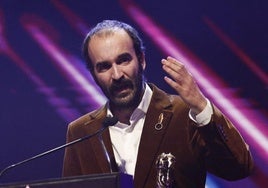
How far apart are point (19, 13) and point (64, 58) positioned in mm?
328

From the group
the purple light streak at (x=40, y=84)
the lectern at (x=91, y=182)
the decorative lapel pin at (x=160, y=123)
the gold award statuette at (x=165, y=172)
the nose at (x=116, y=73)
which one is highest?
the purple light streak at (x=40, y=84)

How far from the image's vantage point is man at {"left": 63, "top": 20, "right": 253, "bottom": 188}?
5.28 ft

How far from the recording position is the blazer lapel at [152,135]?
5.68 feet

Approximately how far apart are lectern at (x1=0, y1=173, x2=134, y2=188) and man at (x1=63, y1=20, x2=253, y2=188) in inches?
17.2

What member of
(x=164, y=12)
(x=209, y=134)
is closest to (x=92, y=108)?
(x=164, y=12)

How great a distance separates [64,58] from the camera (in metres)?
2.61

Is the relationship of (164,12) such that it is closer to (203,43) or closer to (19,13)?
(203,43)

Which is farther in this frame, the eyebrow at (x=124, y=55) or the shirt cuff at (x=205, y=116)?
the eyebrow at (x=124, y=55)

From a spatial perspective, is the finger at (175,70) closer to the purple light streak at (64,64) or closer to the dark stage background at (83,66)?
the dark stage background at (83,66)

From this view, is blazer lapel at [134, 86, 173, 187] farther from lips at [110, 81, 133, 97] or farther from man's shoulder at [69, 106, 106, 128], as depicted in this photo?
man's shoulder at [69, 106, 106, 128]

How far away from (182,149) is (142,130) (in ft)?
0.47

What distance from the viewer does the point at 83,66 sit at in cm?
258

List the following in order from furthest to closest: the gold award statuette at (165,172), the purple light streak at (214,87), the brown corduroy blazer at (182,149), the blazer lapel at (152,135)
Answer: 1. the purple light streak at (214,87)
2. the blazer lapel at (152,135)
3. the brown corduroy blazer at (182,149)
4. the gold award statuette at (165,172)

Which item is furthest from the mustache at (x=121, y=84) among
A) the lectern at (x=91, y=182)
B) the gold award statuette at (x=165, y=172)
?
the lectern at (x=91, y=182)
